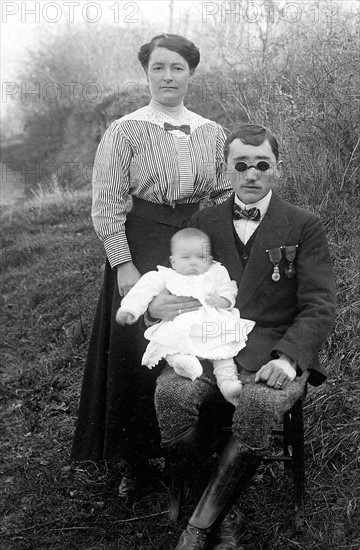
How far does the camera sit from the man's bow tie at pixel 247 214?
300cm

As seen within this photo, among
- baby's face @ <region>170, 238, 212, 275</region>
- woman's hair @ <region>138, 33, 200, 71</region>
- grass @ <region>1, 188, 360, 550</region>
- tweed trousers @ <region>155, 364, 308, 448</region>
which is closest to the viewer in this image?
tweed trousers @ <region>155, 364, 308, 448</region>

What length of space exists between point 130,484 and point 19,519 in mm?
583

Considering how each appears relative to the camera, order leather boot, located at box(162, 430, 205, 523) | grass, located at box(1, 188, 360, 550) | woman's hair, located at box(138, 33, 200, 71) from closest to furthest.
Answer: leather boot, located at box(162, 430, 205, 523)
grass, located at box(1, 188, 360, 550)
woman's hair, located at box(138, 33, 200, 71)

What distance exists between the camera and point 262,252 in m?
2.94

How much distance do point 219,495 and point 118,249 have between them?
4.14ft

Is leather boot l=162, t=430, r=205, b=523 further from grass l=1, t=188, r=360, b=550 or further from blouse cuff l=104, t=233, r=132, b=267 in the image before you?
blouse cuff l=104, t=233, r=132, b=267

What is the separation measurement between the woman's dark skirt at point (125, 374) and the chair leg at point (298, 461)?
764 millimetres

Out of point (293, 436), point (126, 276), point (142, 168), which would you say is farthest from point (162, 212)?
point (293, 436)

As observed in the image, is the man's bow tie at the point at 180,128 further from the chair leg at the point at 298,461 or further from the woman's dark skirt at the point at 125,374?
the chair leg at the point at 298,461

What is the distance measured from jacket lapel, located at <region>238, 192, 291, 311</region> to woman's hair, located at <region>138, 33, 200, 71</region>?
917mm

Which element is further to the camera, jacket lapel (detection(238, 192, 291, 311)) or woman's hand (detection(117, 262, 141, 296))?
woman's hand (detection(117, 262, 141, 296))

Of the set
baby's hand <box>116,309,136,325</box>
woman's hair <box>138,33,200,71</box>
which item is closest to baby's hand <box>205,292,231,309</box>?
baby's hand <box>116,309,136,325</box>

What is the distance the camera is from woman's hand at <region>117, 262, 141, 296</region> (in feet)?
10.8

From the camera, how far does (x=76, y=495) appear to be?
3746 mm
